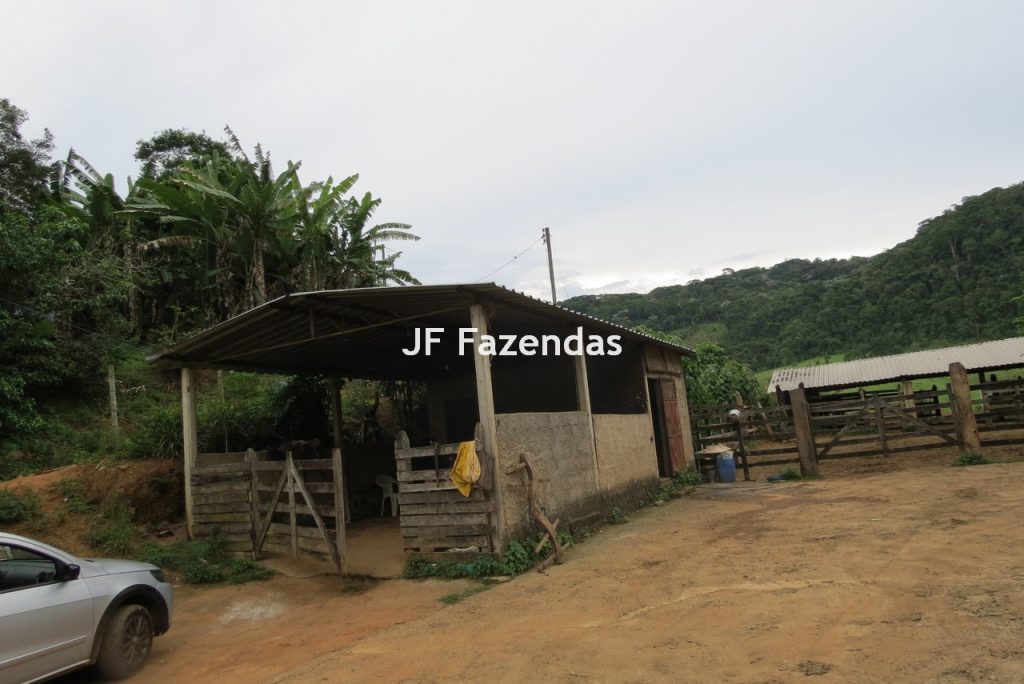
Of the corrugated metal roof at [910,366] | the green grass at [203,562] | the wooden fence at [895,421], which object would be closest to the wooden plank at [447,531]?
the green grass at [203,562]

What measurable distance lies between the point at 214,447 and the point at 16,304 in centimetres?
538

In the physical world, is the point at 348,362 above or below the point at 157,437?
above

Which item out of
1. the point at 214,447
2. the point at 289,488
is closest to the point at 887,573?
the point at 289,488

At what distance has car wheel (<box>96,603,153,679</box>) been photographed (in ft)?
16.1

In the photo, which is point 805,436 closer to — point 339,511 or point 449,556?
point 449,556

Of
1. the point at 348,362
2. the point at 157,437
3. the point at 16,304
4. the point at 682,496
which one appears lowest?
the point at 682,496

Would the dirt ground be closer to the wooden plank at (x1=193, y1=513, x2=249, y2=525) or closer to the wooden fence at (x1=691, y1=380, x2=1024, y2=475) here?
the wooden plank at (x1=193, y1=513, x2=249, y2=525)

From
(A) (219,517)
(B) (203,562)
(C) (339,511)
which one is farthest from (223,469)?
(C) (339,511)

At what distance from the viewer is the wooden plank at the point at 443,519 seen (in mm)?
7145

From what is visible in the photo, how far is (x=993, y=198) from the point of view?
135 ft

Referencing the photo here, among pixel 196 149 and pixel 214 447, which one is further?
pixel 196 149

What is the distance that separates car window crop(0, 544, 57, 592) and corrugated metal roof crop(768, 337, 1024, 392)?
22445 millimetres

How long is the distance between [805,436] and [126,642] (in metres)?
12.0

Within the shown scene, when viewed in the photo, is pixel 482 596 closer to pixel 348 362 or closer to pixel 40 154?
pixel 348 362
